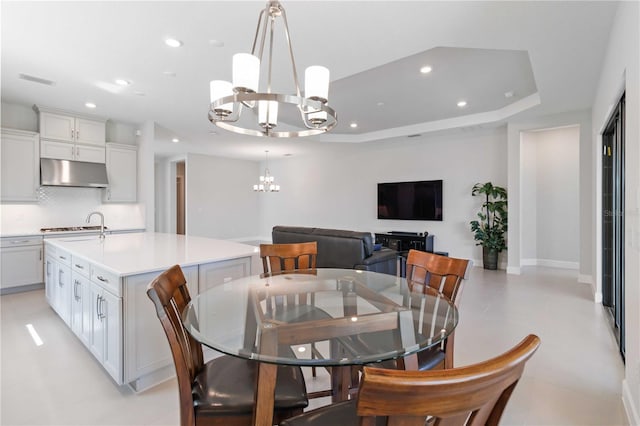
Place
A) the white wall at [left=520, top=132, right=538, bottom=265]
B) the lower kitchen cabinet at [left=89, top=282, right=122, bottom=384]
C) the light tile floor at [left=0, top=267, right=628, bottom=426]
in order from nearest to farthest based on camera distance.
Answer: the light tile floor at [left=0, top=267, right=628, bottom=426]
the lower kitchen cabinet at [left=89, top=282, right=122, bottom=384]
the white wall at [left=520, top=132, right=538, bottom=265]

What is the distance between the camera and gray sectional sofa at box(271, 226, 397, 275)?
409 cm

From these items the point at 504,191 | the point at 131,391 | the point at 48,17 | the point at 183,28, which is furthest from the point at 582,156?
the point at 48,17

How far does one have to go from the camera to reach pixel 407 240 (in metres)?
6.88

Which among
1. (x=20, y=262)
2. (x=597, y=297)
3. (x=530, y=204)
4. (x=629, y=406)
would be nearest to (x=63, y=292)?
(x=20, y=262)

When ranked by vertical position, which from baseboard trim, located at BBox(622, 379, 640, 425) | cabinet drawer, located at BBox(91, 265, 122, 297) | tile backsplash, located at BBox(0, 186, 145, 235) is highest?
tile backsplash, located at BBox(0, 186, 145, 235)

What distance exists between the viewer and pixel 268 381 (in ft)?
3.66

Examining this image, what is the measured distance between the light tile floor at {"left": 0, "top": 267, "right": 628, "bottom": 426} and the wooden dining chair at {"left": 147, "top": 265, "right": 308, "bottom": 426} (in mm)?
801

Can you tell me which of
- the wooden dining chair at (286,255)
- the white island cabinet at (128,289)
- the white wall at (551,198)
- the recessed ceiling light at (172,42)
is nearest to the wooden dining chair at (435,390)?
the white island cabinet at (128,289)

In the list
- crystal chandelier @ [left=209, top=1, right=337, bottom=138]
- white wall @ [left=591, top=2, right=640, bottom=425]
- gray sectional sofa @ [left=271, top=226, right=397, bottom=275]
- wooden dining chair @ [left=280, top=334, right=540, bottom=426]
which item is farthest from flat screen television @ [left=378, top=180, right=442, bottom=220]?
wooden dining chair @ [left=280, top=334, right=540, bottom=426]

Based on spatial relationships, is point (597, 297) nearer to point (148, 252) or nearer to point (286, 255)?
point (286, 255)

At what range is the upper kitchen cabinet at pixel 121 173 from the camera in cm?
536

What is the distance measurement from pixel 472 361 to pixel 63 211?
610cm

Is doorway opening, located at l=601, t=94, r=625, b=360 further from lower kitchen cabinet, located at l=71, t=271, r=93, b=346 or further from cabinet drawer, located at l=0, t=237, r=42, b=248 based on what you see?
cabinet drawer, located at l=0, t=237, r=42, b=248

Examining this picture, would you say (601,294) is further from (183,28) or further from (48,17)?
(48,17)
